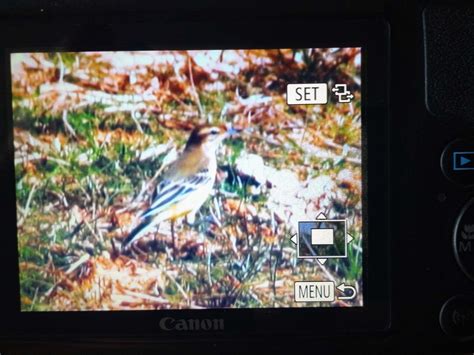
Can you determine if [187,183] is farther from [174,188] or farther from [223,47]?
[223,47]

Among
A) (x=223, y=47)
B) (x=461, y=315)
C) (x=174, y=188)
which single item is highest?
(x=223, y=47)

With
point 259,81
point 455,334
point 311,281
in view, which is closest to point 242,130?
point 259,81

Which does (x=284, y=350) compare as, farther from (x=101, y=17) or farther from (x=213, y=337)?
(x=101, y=17)

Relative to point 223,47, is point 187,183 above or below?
below

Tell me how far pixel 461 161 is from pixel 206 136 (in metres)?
0.23

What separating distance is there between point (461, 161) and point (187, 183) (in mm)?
246

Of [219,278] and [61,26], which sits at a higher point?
[61,26]

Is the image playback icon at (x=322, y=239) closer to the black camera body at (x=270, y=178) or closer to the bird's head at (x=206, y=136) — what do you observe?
the black camera body at (x=270, y=178)

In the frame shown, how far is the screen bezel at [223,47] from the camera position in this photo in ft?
1.83

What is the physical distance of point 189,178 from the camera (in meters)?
0.56

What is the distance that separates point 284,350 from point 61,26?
0.35m

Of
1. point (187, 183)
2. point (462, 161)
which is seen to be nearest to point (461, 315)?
point (462, 161)

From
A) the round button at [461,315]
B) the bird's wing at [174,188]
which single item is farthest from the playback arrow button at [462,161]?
the bird's wing at [174,188]

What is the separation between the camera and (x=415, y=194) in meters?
0.57
